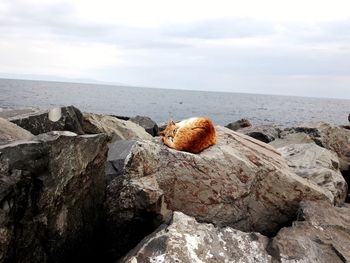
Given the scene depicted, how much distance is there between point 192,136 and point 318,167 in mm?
3746

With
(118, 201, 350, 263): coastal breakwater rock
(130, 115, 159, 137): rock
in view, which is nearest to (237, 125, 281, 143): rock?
(130, 115, 159, 137): rock

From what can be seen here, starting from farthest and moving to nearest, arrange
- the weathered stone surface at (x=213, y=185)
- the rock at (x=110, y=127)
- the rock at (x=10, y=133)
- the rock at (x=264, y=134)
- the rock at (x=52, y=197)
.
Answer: the rock at (x=264, y=134) < the rock at (x=110, y=127) < the weathered stone surface at (x=213, y=185) < the rock at (x=10, y=133) < the rock at (x=52, y=197)

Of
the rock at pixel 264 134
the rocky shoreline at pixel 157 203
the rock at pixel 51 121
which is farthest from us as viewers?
the rock at pixel 264 134

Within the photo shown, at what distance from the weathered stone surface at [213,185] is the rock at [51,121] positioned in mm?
3122

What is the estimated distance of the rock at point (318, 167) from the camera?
8880 millimetres

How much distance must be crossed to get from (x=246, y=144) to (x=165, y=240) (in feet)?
12.9

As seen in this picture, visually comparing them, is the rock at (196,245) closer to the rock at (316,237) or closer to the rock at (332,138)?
the rock at (316,237)

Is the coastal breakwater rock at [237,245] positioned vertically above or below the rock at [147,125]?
above

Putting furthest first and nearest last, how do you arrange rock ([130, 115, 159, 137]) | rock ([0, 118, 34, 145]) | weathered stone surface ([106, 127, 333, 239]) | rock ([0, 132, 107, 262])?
rock ([130, 115, 159, 137])
weathered stone surface ([106, 127, 333, 239])
rock ([0, 118, 34, 145])
rock ([0, 132, 107, 262])

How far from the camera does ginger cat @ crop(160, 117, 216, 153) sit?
7.52m

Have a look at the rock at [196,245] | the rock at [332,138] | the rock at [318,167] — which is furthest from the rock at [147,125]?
the rock at [196,245]

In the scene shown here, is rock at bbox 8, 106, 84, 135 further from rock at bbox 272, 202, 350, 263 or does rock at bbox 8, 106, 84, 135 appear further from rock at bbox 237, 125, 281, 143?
rock at bbox 237, 125, 281, 143

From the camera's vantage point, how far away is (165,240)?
493cm

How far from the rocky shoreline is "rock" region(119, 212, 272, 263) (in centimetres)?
1
